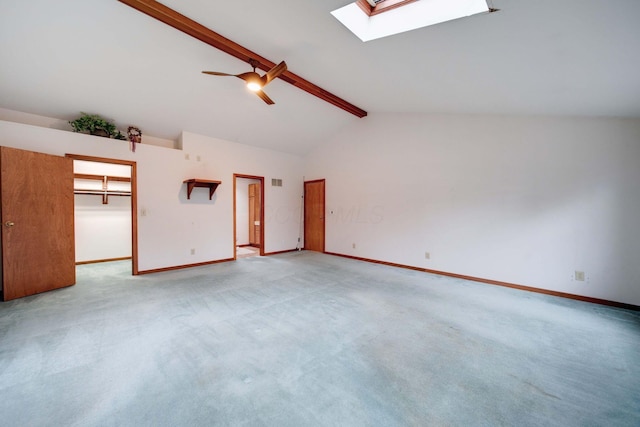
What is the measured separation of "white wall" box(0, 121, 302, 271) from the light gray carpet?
1372 millimetres

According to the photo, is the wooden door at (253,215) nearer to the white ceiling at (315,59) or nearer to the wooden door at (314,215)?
the wooden door at (314,215)

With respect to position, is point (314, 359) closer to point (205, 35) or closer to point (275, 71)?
point (275, 71)

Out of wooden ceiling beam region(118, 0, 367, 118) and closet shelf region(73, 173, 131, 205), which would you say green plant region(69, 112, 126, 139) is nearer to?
closet shelf region(73, 173, 131, 205)

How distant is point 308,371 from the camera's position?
5.97ft

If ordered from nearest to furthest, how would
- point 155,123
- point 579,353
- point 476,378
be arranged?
point 476,378
point 579,353
point 155,123

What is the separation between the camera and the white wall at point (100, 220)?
507 centimetres

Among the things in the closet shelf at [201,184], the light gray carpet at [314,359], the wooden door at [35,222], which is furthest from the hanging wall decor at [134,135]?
the light gray carpet at [314,359]

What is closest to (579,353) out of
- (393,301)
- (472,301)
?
(472,301)

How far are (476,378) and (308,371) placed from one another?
48.7 inches

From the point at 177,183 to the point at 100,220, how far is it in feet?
7.15

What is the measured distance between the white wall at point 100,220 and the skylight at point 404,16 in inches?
225

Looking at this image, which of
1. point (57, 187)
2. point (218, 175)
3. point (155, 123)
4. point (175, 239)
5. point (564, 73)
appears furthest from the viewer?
point (218, 175)

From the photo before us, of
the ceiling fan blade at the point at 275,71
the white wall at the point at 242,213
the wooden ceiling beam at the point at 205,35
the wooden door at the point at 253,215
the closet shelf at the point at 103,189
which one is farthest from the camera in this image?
the white wall at the point at 242,213

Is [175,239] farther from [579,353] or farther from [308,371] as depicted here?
[579,353]
